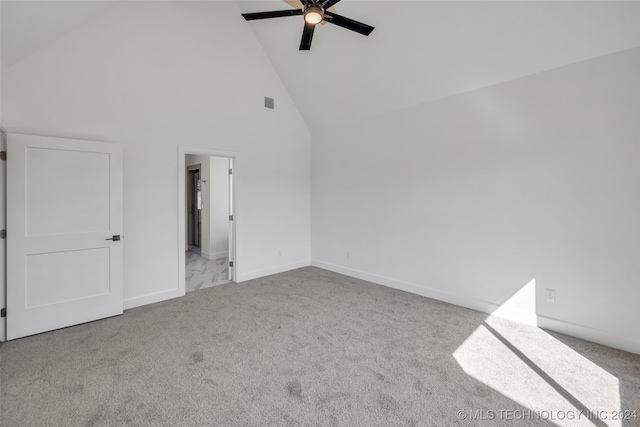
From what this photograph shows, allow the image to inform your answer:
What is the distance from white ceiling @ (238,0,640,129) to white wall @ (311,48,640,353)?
19cm

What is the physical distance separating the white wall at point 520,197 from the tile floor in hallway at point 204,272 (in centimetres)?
247

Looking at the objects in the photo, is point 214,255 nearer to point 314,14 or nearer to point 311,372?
point 311,372

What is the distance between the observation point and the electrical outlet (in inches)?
114

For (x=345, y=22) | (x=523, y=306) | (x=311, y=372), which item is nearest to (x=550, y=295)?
(x=523, y=306)

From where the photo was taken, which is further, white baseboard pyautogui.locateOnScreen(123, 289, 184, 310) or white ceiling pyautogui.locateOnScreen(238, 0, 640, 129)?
white baseboard pyautogui.locateOnScreen(123, 289, 184, 310)

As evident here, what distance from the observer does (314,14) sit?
7.51 feet

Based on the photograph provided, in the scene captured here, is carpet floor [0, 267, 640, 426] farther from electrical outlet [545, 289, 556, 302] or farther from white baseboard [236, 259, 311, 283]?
white baseboard [236, 259, 311, 283]

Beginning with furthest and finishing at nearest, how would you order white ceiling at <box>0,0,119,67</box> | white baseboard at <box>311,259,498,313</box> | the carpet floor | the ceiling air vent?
1. the ceiling air vent
2. white baseboard at <box>311,259,498,313</box>
3. white ceiling at <box>0,0,119,67</box>
4. the carpet floor

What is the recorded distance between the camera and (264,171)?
15.8 feet

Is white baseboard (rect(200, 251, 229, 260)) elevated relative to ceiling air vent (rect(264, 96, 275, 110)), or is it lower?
lower

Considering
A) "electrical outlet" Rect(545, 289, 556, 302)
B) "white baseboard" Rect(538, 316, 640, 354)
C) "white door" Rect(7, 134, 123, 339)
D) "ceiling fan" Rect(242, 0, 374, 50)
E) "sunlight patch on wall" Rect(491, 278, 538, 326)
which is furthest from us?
"sunlight patch on wall" Rect(491, 278, 538, 326)

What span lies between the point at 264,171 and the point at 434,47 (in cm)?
302

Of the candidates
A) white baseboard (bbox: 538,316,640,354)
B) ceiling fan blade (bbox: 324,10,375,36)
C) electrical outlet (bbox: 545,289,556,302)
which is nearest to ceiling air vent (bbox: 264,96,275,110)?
ceiling fan blade (bbox: 324,10,375,36)

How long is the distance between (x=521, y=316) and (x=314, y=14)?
366 cm
